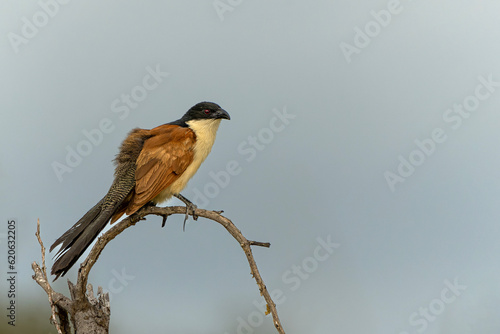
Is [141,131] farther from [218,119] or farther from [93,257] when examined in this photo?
[93,257]

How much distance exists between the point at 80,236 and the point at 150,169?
0.81 meters

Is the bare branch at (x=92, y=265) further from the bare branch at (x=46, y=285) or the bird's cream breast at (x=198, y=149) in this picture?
the bird's cream breast at (x=198, y=149)

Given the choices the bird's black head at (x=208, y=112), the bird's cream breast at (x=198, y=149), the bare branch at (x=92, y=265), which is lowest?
the bare branch at (x=92, y=265)

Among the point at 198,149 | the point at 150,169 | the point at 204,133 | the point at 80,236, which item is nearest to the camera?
the point at 80,236

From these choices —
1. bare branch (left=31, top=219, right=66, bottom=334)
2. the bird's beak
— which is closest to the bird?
the bird's beak

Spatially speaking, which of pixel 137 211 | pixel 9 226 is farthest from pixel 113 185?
pixel 9 226

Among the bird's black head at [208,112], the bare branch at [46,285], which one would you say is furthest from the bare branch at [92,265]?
the bird's black head at [208,112]

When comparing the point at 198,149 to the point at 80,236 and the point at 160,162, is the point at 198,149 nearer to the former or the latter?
the point at 160,162

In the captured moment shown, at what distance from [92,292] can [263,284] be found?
1.52 metres

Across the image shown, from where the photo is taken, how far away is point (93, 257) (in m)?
4.11

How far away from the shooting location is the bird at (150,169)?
4164mm

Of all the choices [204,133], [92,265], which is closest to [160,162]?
[204,133]

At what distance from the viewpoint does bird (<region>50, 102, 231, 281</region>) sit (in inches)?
164

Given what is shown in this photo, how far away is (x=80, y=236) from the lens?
4.07m
